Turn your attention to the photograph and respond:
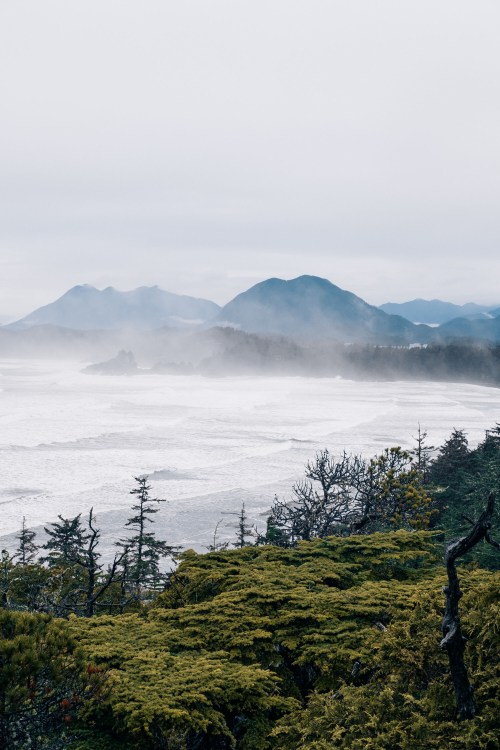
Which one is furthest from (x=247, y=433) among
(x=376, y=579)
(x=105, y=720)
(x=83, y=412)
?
(x=105, y=720)

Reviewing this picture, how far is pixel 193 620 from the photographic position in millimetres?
9914

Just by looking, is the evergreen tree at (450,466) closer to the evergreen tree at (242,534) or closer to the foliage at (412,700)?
Answer: the evergreen tree at (242,534)

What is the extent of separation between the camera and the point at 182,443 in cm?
6112

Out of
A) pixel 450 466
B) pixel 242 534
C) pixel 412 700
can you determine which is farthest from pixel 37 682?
pixel 450 466

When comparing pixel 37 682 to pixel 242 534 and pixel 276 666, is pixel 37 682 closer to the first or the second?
pixel 276 666

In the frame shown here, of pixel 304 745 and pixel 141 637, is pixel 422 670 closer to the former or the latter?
pixel 304 745

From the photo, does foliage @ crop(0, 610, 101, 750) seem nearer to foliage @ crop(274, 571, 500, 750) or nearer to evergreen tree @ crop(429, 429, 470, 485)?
foliage @ crop(274, 571, 500, 750)

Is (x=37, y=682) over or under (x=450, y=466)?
over

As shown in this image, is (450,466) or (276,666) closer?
(276,666)

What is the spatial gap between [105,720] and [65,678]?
110 cm

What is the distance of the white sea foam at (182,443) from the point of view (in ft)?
124

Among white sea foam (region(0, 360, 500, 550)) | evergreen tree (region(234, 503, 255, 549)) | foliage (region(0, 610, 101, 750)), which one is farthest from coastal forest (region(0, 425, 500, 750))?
white sea foam (region(0, 360, 500, 550))

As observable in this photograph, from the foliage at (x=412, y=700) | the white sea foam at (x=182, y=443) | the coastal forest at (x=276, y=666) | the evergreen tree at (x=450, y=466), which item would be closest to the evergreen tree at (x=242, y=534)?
the white sea foam at (x=182, y=443)

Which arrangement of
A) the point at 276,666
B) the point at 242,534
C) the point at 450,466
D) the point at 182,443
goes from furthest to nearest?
the point at 182,443 → the point at 450,466 → the point at 242,534 → the point at 276,666
